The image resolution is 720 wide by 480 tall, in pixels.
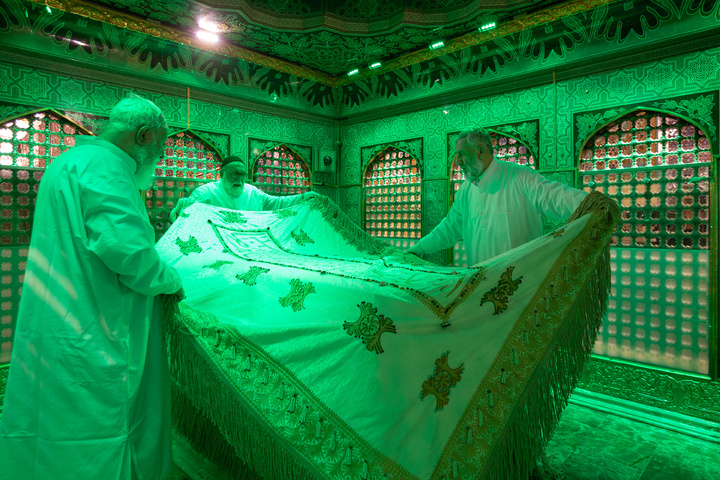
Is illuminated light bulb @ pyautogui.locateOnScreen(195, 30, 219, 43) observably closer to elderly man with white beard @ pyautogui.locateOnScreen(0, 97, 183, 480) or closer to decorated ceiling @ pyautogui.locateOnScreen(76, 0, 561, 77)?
decorated ceiling @ pyautogui.locateOnScreen(76, 0, 561, 77)

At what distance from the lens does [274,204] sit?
14.9 ft

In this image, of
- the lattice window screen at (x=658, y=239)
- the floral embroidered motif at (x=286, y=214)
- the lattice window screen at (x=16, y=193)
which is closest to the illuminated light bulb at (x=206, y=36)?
the lattice window screen at (x=16, y=193)

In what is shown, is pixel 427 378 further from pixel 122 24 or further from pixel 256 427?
pixel 122 24

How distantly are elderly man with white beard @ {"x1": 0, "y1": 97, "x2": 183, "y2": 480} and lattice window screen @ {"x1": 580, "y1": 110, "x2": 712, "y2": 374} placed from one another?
11.9ft

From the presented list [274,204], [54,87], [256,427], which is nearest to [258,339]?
[256,427]

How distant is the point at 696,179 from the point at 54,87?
5.41 meters

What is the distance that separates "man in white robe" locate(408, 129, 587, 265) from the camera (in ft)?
8.66

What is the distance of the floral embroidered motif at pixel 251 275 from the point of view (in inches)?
87.5

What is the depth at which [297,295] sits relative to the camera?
1979mm

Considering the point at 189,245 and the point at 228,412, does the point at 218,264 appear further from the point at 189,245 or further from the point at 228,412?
the point at 228,412

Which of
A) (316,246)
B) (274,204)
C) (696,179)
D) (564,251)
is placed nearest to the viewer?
(564,251)

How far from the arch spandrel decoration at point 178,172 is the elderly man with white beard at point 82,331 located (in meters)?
3.00

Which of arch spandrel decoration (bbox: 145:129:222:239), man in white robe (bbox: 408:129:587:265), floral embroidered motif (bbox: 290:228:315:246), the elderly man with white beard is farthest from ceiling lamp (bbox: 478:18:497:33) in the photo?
the elderly man with white beard

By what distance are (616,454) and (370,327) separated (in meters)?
2.03
